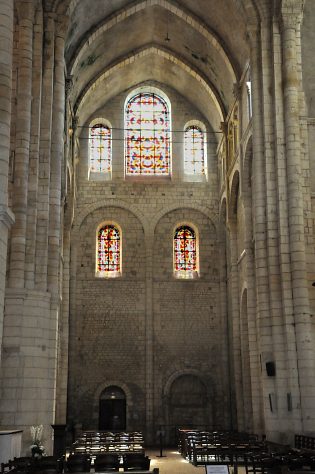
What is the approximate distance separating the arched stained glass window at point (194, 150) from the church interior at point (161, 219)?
0.10 m

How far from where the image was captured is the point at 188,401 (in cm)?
3027

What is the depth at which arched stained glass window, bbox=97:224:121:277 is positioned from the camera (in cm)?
3186

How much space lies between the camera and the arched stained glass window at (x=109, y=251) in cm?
3186

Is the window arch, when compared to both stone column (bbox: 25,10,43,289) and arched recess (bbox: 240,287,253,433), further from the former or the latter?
stone column (bbox: 25,10,43,289)

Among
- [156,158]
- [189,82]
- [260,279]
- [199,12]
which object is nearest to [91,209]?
[156,158]

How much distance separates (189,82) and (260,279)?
1459 cm

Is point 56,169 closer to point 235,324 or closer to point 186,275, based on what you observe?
point 235,324

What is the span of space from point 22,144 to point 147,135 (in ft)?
50.2

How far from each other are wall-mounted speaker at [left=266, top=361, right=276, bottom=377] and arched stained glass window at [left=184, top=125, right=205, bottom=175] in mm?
15296

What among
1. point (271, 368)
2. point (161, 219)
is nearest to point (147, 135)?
point (161, 219)

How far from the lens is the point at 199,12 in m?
27.6

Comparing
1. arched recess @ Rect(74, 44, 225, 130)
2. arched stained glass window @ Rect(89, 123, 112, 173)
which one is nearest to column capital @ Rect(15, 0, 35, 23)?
arched recess @ Rect(74, 44, 225, 130)

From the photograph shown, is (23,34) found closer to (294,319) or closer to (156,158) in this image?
(294,319)

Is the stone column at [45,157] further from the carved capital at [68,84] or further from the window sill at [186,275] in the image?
the window sill at [186,275]
